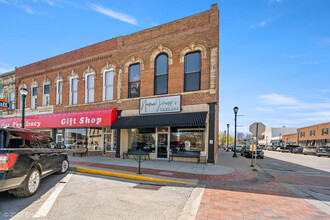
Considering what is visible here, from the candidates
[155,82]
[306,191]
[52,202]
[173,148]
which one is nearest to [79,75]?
[155,82]

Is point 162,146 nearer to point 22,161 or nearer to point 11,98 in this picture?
point 22,161

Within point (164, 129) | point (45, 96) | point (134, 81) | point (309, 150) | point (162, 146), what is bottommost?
point (309, 150)

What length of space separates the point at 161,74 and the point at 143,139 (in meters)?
5.16

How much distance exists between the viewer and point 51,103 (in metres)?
17.4

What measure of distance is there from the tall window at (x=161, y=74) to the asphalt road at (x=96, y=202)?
7837 millimetres

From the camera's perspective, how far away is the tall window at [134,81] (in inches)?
539

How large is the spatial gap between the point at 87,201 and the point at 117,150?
30.1ft

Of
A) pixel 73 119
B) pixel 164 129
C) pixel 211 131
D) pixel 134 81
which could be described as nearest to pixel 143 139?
pixel 164 129

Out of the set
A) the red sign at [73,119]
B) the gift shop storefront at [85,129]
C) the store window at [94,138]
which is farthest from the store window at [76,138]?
A: the red sign at [73,119]

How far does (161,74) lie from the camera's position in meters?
12.8

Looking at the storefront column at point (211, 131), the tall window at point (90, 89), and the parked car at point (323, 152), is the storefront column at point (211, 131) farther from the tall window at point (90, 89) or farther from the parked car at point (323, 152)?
the parked car at point (323, 152)

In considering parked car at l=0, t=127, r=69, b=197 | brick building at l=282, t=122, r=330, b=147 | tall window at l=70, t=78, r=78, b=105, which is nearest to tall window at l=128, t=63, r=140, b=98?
tall window at l=70, t=78, r=78, b=105

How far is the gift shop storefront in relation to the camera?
45.1 feet

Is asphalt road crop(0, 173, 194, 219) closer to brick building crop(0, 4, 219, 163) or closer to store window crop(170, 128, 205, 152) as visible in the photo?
brick building crop(0, 4, 219, 163)
